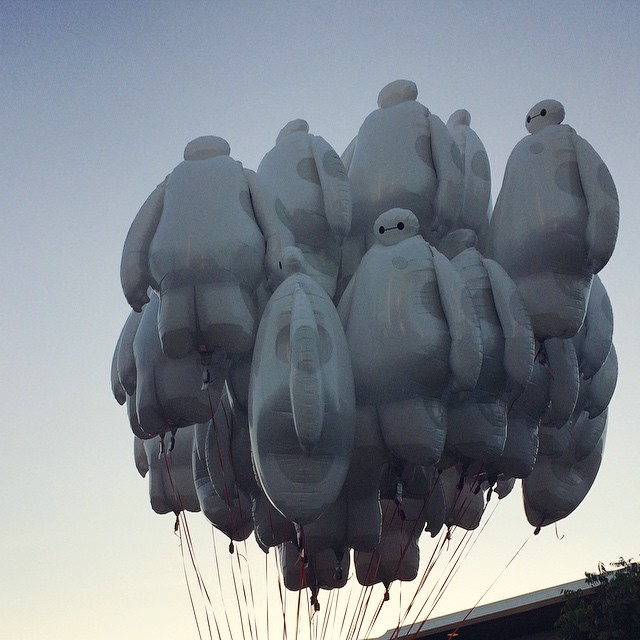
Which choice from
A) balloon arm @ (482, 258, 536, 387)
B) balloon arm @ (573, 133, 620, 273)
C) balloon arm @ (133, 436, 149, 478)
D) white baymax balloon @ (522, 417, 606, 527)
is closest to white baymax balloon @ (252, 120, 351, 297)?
balloon arm @ (482, 258, 536, 387)

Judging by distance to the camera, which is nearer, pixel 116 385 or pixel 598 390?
pixel 598 390

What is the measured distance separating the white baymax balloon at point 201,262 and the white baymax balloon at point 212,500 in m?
1.58

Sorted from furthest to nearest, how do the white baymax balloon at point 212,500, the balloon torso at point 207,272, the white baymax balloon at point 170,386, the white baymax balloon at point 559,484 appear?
1. the white baymax balloon at point 559,484
2. the white baymax balloon at point 212,500
3. the white baymax balloon at point 170,386
4. the balloon torso at point 207,272

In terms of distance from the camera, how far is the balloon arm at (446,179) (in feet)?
28.6

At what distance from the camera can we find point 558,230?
328 inches

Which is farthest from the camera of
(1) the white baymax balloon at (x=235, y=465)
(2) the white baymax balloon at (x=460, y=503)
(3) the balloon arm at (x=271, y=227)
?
(2) the white baymax balloon at (x=460, y=503)

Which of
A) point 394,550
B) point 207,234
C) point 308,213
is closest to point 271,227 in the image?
point 207,234

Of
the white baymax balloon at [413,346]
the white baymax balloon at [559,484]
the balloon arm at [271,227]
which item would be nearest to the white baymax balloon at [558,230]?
the white baymax balloon at [413,346]

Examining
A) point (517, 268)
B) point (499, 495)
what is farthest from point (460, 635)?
point (517, 268)

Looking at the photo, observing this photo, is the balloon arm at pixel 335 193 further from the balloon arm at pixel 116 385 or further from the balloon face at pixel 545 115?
the balloon arm at pixel 116 385

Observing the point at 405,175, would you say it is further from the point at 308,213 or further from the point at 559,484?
the point at 559,484

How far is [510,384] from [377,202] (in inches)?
85.2

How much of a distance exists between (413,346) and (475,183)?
7.77 ft

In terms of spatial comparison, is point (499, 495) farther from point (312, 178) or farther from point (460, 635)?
point (460, 635)
